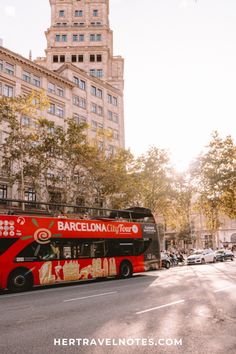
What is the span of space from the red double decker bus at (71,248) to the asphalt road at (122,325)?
3.97 m

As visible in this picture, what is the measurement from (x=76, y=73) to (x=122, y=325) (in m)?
46.5

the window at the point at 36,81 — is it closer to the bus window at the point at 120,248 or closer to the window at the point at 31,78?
the window at the point at 31,78

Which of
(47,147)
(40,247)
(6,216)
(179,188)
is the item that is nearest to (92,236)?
(40,247)

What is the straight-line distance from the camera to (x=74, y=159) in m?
31.6

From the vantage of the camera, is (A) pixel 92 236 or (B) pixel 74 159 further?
(B) pixel 74 159

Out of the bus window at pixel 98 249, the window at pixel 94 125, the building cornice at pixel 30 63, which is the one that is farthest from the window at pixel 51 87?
the bus window at pixel 98 249

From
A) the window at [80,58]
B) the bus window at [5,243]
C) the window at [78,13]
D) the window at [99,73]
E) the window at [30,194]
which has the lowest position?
the bus window at [5,243]

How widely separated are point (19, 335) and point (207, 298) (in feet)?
20.7

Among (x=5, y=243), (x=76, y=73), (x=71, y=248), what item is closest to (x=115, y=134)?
(x=76, y=73)

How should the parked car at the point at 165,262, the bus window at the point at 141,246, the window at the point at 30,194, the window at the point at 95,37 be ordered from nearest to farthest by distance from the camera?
the bus window at the point at 141,246, the parked car at the point at 165,262, the window at the point at 30,194, the window at the point at 95,37

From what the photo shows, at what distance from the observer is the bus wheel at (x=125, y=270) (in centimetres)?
2003

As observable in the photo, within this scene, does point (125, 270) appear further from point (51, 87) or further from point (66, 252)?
point (51, 87)

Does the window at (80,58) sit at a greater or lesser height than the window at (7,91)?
greater

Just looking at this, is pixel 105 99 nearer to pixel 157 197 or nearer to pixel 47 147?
pixel 157 197
